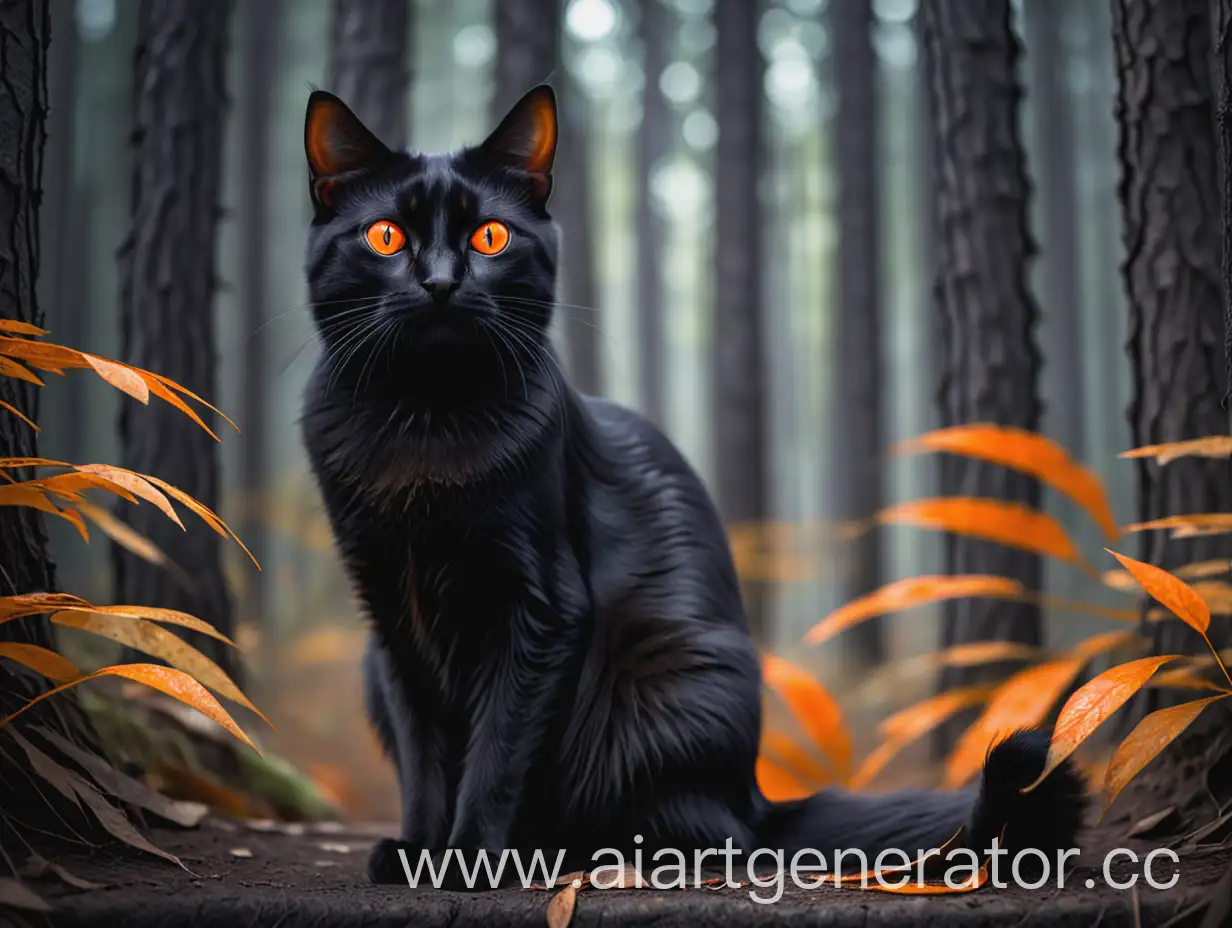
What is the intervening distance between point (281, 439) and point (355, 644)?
5.44 m

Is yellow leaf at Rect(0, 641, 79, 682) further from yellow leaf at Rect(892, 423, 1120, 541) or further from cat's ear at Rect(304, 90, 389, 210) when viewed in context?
yellow leaf at Rect(892, 423, 1120, 541)

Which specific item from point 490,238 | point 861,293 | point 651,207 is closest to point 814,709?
point 490,238

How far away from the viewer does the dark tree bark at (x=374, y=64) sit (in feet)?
12.4

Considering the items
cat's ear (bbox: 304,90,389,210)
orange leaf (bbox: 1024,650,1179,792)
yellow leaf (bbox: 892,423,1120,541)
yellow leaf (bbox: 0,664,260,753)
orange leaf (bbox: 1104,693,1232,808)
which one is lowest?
orange leaf (bbox: 1104,693,1232,808)

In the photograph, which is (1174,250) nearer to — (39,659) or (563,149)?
(39,659)

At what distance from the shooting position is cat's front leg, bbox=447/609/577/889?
1.96m

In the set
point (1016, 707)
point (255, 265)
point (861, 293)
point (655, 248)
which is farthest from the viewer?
point (655, 248)

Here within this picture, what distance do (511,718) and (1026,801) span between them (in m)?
0.96

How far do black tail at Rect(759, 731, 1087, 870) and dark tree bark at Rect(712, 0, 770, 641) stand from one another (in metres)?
4.48

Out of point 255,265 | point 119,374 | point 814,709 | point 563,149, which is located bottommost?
point 814,709

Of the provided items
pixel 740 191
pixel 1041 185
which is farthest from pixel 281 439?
pixel 1041 185

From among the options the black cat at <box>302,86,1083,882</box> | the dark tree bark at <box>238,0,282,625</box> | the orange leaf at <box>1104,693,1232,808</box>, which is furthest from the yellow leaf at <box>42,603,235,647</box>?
the dark tree bark at <box>238,0,282,625</box>

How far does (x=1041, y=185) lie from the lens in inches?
433

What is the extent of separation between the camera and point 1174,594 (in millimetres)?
1779
